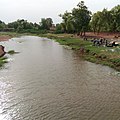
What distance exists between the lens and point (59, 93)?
74.6 ft

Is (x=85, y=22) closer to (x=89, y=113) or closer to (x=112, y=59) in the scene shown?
(x=112, y=59)

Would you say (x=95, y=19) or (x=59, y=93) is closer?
(x=59, y=93)

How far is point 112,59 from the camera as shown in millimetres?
37812

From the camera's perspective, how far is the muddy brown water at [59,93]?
1795 centimetres

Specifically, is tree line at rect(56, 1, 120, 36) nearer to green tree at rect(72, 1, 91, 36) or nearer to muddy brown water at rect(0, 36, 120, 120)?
green tree at rect(72, 1, 91, 36)

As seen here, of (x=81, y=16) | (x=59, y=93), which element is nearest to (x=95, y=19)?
(x=81, y=16)

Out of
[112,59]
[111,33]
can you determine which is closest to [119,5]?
[111,33]

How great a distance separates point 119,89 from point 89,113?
6.95m

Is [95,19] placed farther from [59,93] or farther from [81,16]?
[59,93]

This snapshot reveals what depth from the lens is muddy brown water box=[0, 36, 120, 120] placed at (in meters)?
18.0

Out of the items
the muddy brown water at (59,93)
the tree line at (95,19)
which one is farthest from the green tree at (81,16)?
the muddy brown water at (59,93)

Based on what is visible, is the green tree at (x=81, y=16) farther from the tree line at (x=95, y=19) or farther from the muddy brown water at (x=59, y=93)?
the muddy brown water at (x=59, y=93)

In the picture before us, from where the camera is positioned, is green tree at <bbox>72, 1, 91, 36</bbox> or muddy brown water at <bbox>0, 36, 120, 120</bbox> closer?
muddy brown water at <bbox>0, 36, 120, 120</bbox>

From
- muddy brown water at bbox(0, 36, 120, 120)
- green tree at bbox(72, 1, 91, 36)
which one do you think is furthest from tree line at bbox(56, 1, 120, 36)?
muddy brown water at bbox(0, 36, 120, 120)
